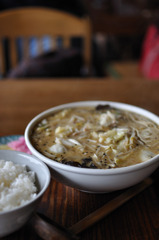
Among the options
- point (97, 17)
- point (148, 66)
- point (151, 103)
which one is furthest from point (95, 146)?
point (97, 17)

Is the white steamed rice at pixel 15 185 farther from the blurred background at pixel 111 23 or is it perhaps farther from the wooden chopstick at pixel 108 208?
the blurred background at pixel 111 23

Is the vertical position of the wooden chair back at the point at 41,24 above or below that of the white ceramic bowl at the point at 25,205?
above

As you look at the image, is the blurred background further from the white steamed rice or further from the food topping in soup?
the white steamed rice

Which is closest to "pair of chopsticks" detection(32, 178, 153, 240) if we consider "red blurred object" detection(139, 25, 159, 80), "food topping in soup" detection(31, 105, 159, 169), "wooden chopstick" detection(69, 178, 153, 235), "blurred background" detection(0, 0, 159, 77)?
"wooden chopstick" detection(69, 178, 153, 235)

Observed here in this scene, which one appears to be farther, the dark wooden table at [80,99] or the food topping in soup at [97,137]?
the food topping in soup at [97,137]

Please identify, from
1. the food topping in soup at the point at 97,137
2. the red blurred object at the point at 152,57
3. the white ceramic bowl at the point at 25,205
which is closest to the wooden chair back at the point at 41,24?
the red blurred object at the point at 152,57

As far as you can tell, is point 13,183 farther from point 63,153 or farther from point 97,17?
point 97,17

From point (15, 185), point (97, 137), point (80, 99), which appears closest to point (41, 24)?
point (80, 99)
